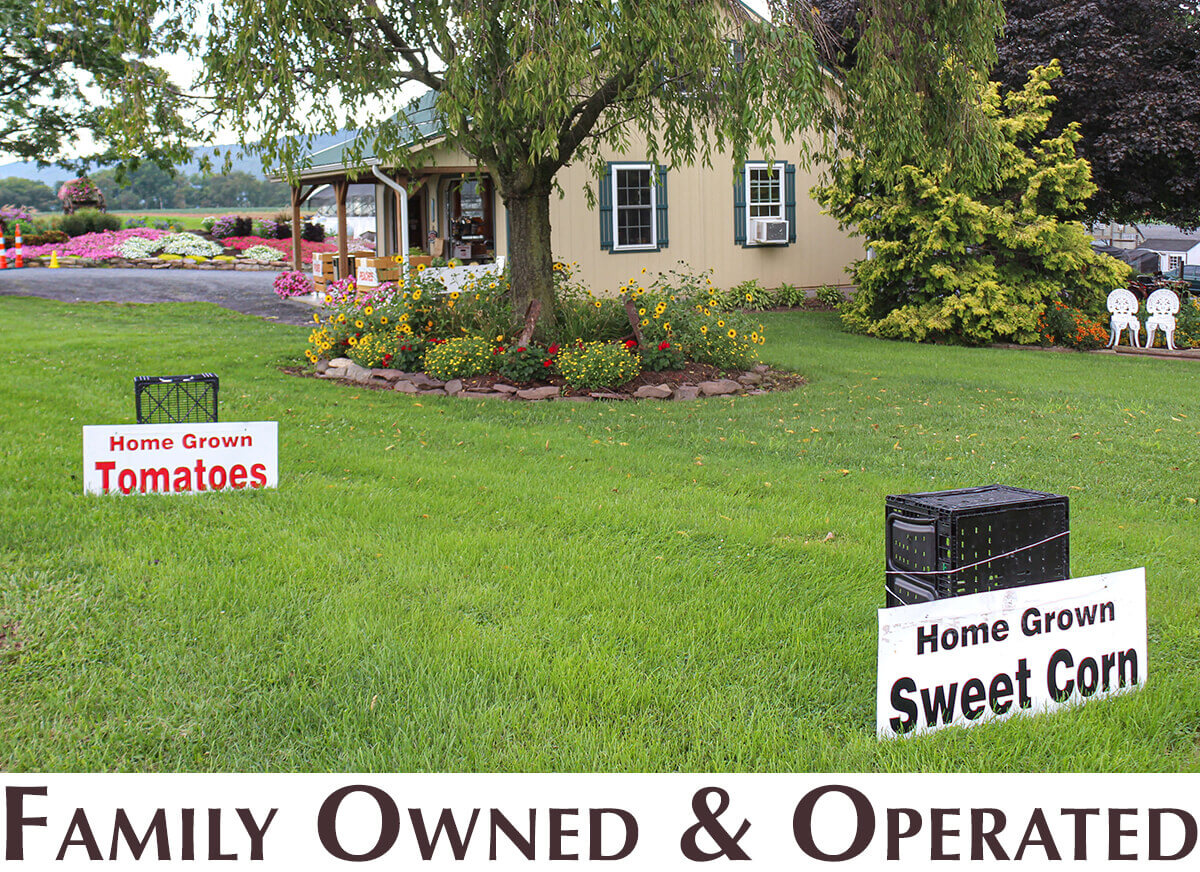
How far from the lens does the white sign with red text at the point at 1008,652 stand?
2.96 metres

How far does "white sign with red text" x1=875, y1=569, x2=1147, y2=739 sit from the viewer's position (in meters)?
2.96

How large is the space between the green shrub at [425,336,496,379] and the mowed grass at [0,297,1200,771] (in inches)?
71.9

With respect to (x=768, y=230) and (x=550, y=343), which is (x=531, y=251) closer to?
(x=550, y=343)

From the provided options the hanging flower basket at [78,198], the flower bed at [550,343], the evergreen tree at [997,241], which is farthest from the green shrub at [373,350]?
the hanging flower basket at [78,198]

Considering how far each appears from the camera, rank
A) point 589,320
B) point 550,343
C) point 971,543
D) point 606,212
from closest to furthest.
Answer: point 971,543
point 550,343
point 589,320
point 606,212

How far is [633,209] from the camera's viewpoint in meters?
18.0

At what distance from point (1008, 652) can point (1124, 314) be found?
43.5 ft

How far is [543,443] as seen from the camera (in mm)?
7555

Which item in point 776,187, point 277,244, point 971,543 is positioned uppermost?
point 277,244

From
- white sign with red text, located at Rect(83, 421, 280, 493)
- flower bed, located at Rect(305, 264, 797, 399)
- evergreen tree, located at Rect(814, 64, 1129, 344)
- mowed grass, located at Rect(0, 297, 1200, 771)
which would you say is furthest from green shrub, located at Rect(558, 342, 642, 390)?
evergreen tree, located at Rect(814, 64, 1129, 344)

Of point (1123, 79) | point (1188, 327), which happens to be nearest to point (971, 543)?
point (1188, 327)

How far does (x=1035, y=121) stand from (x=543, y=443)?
35.0ft

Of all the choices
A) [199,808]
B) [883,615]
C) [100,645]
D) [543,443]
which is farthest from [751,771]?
[543,443]

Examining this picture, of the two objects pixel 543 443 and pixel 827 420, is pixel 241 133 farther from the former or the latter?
pixel 827 420
